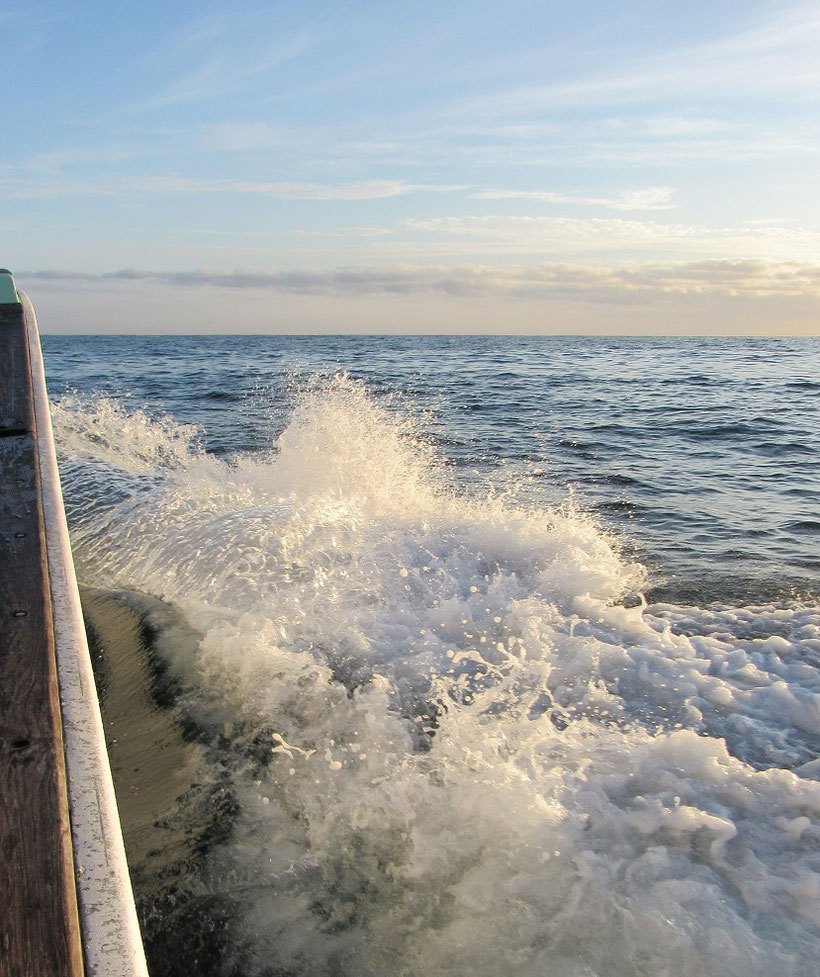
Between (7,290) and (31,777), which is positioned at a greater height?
(7,290)

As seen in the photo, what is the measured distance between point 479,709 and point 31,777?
2479 millimetres

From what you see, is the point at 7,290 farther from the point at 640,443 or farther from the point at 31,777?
the point at 640,443

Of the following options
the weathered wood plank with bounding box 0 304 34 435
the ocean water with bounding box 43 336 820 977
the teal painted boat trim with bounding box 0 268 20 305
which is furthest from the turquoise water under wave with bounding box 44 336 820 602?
the teal painted boat trim with bounding box 0 268 20 305

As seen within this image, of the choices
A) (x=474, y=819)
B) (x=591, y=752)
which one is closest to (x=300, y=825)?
(x=474, y=819)

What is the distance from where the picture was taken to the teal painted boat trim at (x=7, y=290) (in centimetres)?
371

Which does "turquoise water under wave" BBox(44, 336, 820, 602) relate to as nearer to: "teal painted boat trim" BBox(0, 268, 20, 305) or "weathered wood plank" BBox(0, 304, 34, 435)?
"weathered wood plank" BBox(0, 304, 34, 435)

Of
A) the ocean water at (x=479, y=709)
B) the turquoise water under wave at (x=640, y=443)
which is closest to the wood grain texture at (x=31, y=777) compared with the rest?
the ocean water at (x=479, y=709)

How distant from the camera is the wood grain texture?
111cm

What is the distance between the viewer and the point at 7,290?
3.83 metres

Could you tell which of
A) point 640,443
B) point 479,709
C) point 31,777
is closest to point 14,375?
point 31,777

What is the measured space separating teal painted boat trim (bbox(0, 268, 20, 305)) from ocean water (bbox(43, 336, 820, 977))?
7.12 ft

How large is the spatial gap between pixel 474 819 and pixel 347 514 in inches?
147

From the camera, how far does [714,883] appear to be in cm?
248

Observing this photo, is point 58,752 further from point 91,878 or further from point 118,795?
point 118,795
